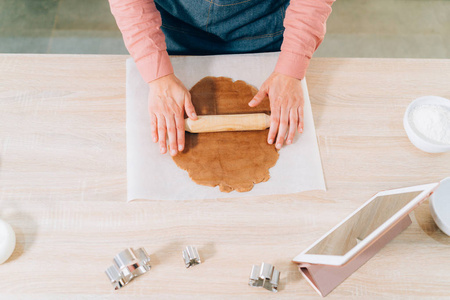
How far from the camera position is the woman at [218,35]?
842 mm

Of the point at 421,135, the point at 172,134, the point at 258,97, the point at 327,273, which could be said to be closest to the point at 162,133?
the point at 172,134

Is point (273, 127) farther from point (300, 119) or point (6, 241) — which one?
point (6, 241)

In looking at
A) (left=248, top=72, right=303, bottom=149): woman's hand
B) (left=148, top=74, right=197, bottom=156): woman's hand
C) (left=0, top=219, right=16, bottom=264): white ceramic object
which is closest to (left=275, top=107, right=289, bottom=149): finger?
Result: (left=248, top=72, right=303, bottom=149): woman's hand

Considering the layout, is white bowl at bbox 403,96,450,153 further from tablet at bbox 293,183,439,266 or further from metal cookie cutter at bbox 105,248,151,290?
metal cookie cutter at bbox 105,248,151,290

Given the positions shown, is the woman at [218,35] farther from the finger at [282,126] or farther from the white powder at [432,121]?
the white powder at [432,121]

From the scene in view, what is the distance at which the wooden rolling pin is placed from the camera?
83 centimetres

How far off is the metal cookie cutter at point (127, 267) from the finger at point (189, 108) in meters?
0.32

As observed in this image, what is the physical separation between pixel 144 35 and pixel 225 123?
0.28 metres

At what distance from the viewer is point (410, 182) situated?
83cm

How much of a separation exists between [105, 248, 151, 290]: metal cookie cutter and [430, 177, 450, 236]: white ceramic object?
599 millimetres

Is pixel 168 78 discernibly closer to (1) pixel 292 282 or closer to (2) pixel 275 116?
(2) pixel 275 116

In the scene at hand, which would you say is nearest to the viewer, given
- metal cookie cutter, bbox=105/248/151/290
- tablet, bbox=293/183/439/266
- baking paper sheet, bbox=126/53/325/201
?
tablet, bbox=293/183/439/266

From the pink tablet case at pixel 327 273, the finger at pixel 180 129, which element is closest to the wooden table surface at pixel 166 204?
the pink tablet case at pixel 327 273

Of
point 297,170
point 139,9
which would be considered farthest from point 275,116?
point 139,9
